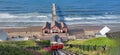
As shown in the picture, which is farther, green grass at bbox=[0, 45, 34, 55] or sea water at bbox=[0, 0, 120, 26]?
sea water at bbox=[0, 0, 120, 26]

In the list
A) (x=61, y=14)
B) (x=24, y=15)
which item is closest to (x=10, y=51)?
(x=24, y=15)

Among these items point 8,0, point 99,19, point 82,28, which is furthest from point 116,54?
point 8,0

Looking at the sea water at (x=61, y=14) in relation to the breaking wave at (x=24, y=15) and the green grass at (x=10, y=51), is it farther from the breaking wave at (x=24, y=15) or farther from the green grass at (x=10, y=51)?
the green grass at (x=10, y=51)

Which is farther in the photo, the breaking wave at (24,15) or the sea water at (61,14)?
the breaking wave at (24,15)

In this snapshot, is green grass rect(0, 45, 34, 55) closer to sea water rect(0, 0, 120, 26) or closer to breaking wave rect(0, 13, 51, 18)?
sea water rect(0, 0, 120, 26)

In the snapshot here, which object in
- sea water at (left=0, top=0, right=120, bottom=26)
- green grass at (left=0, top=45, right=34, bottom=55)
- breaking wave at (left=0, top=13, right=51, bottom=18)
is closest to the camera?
green grass at (left=0, top=45, right=34, bottom=55)

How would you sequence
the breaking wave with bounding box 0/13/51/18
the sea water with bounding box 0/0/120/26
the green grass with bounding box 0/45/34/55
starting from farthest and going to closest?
the breaking wave with bounding box 0/13/51/18 < the sea water with bounding box 0/0/120/26 < the green grass with bounding box 0/45/34/55

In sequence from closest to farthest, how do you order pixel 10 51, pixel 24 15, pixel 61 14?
1. pixel 10 51
2. pixel 24 15
3. pixel 61 14

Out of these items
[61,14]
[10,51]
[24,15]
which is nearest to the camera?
[10,51]

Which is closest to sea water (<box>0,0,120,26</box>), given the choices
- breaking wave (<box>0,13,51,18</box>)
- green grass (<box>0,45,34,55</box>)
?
breaking wave (<box>0,13,51,18</box>)

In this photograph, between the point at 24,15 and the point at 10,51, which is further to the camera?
the point at 24,15

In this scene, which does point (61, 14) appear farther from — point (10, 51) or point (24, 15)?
point (10, 51)

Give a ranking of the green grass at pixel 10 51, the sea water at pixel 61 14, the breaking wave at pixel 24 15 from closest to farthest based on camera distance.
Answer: the green grass at pixel 10 51, the sea water at pixel 61 14, the breaking wave at pixel 24 15

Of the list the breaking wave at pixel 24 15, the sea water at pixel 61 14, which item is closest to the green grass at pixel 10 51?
the sea water at pixel 61 14
